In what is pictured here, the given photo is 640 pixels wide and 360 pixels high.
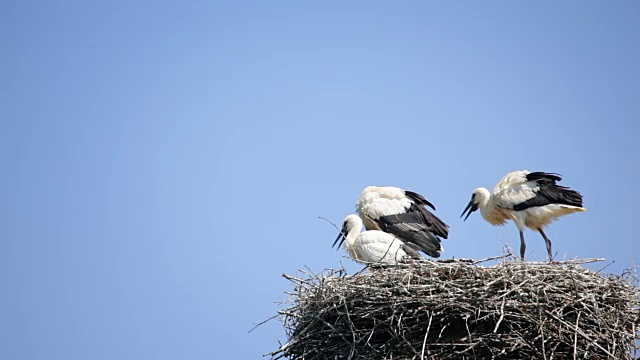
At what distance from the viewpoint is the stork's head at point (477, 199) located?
1123cm

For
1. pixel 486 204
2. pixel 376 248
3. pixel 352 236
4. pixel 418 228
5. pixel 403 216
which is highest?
pixel 486 204

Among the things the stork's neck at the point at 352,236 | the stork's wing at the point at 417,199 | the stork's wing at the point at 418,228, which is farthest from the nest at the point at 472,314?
the stork's wing at the point at 417,199

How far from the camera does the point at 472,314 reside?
721 centimetres

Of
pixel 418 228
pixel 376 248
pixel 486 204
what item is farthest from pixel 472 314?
pixel 486 204

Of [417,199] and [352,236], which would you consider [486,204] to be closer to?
[417,199]

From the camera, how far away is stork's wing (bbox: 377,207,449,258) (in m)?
10.0

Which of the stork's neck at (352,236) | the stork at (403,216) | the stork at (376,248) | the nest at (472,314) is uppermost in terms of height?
the stork at (403,216)

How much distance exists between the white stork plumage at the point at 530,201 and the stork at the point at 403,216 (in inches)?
34.0

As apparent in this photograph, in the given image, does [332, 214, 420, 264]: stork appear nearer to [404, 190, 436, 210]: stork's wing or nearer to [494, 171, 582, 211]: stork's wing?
[404, 190, 436, 210]: stork's wing

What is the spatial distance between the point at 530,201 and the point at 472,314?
374cm

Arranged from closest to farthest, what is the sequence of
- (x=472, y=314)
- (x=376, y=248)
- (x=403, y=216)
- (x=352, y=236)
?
(x=472, y=314) → (x=376, y=248) → (x=352, y=236) → (x=403, y=216)

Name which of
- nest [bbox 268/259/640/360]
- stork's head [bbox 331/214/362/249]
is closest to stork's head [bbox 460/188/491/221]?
stork's head [bbox 331/214/362/249]

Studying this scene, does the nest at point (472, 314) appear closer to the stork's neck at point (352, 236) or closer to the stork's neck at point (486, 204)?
the stork's neck at point (352, 236)

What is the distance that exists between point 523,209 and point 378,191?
149 cm
